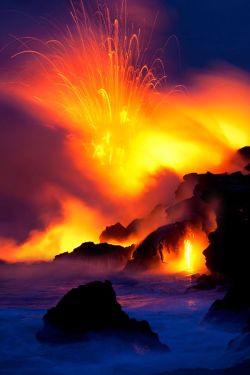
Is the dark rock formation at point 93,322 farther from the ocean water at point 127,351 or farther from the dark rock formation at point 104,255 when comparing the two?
the dark rock formation at point 104,255

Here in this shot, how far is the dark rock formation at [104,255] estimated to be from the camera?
55.9 m

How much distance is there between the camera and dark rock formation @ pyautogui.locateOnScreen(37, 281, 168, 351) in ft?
56.4

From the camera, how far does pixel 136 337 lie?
56.4 ft

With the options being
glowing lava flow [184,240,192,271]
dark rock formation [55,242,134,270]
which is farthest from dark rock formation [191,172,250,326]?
dark rock formation [55,242,134,270]

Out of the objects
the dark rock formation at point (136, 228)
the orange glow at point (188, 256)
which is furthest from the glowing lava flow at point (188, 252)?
the dark rock formation at point (136, 228)

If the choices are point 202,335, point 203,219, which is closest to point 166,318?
point 202,335

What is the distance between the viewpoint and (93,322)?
17812mm

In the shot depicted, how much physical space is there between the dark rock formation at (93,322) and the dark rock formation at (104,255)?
37097mm

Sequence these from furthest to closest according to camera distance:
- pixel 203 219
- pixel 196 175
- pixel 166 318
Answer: pixel 196 175, pixel 203 219, pixel 166 318

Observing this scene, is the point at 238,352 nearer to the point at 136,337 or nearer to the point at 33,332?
the point at 136,337

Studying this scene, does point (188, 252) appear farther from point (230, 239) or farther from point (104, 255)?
point (230, 239)

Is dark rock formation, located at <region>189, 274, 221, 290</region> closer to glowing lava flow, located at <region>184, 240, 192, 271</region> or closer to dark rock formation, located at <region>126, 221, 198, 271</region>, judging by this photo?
glowing lava flow, located at <region>184, 240, 192, 271</region>

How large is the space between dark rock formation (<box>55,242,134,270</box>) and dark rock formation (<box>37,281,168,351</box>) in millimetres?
37097

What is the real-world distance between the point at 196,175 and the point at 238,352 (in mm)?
43906
